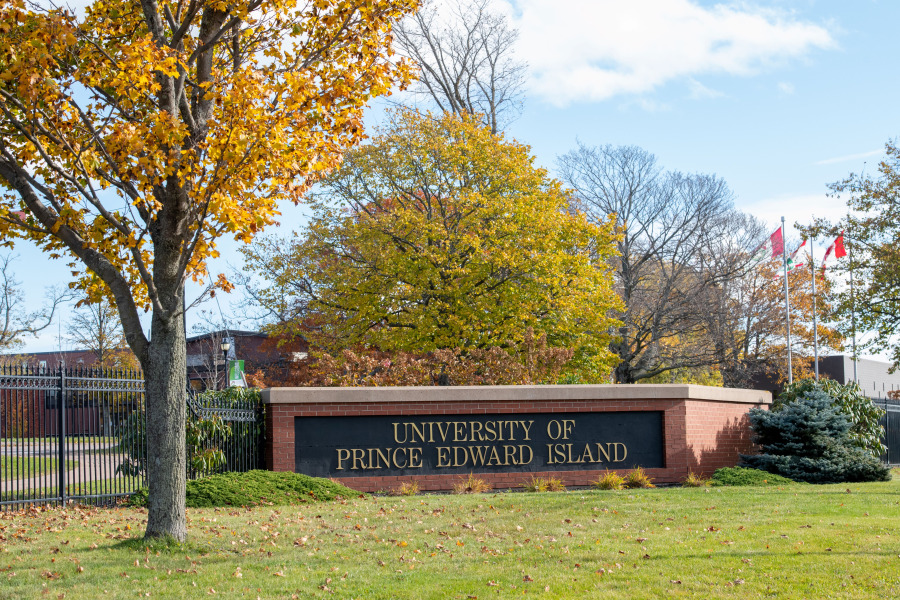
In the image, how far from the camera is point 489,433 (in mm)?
14492

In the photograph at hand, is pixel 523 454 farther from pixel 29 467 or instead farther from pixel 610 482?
pixel 29 467

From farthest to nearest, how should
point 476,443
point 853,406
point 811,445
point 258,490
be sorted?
point 853,406 → point 811,445 → point 476,443 → point 258,490

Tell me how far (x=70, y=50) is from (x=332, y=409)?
23.5ft

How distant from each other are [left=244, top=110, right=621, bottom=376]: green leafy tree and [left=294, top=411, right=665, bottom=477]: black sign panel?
6020 millimetres

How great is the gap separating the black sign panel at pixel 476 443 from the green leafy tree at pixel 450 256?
6.02 m

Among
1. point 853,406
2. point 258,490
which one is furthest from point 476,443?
point 853,406

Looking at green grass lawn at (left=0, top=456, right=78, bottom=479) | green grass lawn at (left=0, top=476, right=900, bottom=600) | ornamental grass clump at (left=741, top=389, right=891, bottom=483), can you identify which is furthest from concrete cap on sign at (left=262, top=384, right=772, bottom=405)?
green grass lawn at (left=0, top=456, right=78, bottom=479)

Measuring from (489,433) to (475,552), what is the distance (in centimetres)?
663

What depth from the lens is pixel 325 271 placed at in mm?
23047

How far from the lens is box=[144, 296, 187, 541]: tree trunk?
26.7 ft

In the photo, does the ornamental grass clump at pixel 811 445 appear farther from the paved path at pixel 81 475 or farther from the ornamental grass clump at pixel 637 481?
the paved path at pixel 81 475

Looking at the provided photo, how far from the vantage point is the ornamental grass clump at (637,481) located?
14.3 metres

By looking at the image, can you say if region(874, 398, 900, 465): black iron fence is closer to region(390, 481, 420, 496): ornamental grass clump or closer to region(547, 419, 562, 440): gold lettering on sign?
region(547, 419, 562, 440): gold lettering on sign

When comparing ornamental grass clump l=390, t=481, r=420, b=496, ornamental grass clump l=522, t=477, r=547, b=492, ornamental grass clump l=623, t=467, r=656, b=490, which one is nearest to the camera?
ornamental grass clump l=390, t=481, r=420, b=496
